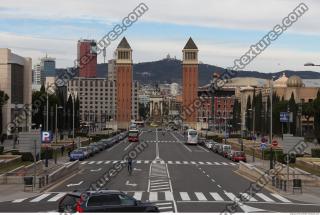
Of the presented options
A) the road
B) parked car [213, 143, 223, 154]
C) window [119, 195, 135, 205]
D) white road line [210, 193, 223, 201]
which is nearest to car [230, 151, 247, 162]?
the road

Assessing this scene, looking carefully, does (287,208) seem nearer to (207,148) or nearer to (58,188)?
(58,188)

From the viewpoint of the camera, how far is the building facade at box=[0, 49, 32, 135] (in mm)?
117188

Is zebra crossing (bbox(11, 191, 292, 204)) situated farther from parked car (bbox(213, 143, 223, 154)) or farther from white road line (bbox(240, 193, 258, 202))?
parked car (bbox(213, 143, 223, 154))

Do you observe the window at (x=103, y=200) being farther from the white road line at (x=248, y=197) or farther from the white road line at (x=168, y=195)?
the white road line at (x=248, y=197)

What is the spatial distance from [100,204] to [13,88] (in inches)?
4191

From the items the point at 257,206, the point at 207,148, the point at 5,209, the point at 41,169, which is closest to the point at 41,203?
the point at 5,209

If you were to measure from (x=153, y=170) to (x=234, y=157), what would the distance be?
17.9 metres

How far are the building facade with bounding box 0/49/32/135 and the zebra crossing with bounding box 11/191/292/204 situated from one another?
79.9 metres

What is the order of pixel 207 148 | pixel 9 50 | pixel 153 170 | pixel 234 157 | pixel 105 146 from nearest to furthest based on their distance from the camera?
pixel 153 170, pixel 234 157, pixel 105 146, pixel 207 148, pixel 9 50

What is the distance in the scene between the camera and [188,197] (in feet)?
106

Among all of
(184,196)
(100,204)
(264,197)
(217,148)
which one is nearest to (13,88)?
(217,148)

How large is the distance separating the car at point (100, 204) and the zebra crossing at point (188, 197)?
412 inches

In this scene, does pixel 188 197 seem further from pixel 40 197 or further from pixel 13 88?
pixel 13 88

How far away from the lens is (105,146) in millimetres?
89312
